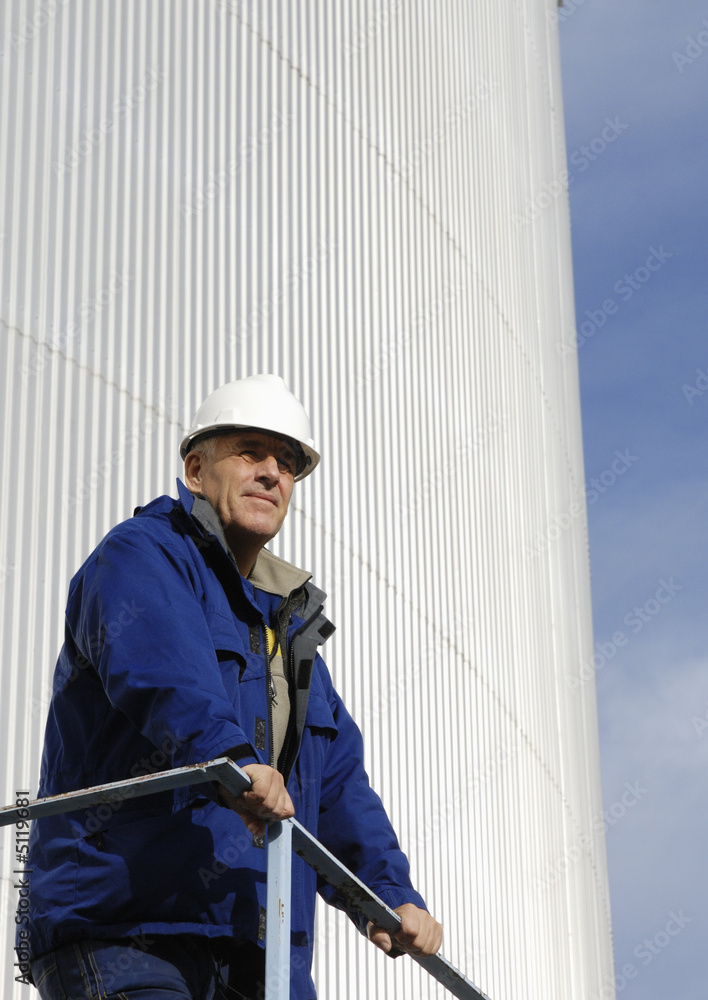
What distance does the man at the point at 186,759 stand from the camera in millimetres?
3861

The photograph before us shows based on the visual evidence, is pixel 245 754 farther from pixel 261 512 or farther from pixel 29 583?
pixel 29 583

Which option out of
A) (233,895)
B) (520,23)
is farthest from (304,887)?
(520,23)

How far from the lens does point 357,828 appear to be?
4848 millimetres

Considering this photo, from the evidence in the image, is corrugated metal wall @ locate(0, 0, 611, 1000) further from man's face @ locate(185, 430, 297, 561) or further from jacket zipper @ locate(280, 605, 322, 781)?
jacket zipper @ locate(280, 605, 322, 781)

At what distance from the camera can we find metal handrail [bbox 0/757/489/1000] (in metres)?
3.56
